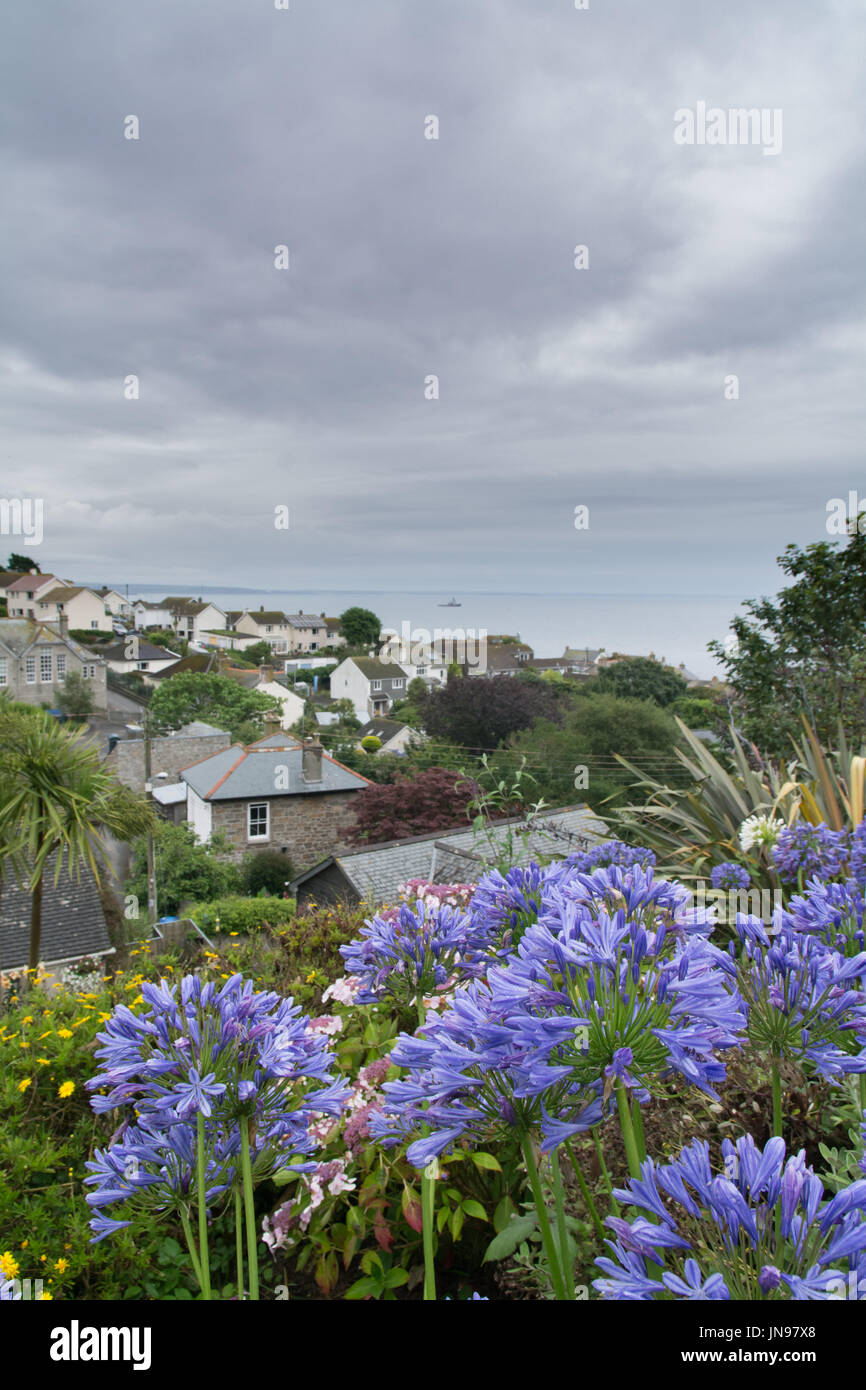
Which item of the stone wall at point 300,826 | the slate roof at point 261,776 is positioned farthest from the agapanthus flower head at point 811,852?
the slate roof at point 261,776

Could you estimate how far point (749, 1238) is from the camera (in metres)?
0.83

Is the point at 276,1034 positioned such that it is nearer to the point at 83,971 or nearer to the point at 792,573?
the point at 83,971

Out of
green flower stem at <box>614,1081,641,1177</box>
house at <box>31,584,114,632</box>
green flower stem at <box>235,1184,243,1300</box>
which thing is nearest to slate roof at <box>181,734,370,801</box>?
green flower stem at <box>235,1184,243,1300</box>

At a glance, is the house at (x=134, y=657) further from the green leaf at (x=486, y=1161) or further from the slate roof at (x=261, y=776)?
the green leaf at (x=486, y=1161)

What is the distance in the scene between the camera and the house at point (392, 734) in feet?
146

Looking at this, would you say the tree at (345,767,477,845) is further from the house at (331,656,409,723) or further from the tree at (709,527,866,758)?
the house at (331,656,409,723)

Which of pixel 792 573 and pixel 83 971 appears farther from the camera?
pixel 792 573

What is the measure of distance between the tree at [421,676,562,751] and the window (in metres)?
14.8

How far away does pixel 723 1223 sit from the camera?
2.60 ft

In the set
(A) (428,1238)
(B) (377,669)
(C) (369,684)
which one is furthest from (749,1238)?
(B) (377,669)

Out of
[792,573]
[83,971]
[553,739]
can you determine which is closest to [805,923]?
[83,971]

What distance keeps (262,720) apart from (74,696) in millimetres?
12115

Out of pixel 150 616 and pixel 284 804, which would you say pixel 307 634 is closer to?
pixel 150 616
